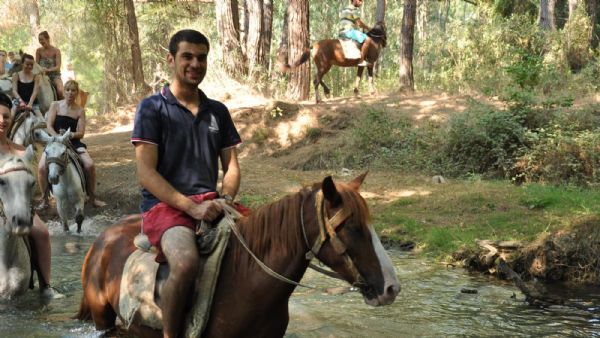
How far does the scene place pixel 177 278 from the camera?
3926 mm

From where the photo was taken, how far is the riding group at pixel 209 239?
369 cm

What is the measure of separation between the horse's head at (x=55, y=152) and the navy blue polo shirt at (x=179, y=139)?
20.7ft

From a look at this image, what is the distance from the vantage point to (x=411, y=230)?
33.5ft

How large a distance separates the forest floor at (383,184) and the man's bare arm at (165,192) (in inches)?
210

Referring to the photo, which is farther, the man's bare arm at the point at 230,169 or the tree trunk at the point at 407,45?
the tree trunk at the point at 407,45

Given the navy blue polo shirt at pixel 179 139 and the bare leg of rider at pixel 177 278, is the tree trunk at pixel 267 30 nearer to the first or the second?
the navy blue polo shirt at pixel 179 139

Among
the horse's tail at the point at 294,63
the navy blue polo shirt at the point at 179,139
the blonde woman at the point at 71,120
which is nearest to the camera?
the navy blue polo shirt at the point at 179,139

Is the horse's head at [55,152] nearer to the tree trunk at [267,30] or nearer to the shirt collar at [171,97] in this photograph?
the shirt collar at [171,97]

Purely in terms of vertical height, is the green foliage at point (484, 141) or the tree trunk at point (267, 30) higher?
the tree trunk at point (267, 30)

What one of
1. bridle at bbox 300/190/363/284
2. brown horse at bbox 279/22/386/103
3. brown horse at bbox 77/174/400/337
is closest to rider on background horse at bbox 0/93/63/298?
brown horse at bbox 77/174/400/337

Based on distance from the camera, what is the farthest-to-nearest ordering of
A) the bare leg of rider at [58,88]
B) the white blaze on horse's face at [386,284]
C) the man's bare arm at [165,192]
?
the bare leg of rider at [58,88], the man's bare arm at [165,192], the white blaze on horse's face at [386,284]

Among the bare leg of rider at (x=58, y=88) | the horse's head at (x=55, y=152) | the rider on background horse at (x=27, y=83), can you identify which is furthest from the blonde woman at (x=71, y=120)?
A: the bare leg of rider at (x=58, y=88)

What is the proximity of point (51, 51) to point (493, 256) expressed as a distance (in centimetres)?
1190

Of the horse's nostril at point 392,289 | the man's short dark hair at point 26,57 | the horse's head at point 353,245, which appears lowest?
the horse's nostril at point 392,289
